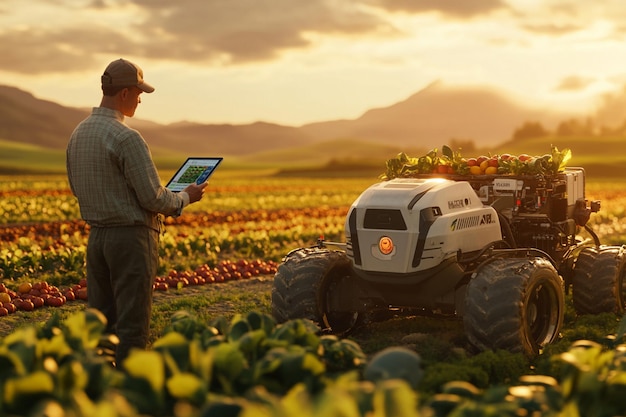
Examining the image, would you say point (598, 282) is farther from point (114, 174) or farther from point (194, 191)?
point (114, 174)

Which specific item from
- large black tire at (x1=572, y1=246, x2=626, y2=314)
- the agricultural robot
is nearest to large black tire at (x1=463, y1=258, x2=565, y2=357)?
the agricultural robot

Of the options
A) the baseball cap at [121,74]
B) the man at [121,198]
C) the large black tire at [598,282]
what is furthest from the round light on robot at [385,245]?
the large black tire at [598,282]

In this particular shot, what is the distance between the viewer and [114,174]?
6156mm

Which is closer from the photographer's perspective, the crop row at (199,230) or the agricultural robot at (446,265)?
the agricultural robot at (446,265)

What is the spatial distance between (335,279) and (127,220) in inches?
107

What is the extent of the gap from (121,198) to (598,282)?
214 inches

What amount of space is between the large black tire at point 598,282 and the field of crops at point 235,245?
0.31 m

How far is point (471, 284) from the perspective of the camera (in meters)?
7.10

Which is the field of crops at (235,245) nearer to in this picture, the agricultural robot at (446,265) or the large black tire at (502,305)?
the large black tire at (502,305)

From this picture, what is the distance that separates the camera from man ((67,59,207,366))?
6109 millimetres

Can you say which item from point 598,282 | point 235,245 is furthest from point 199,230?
point 598,282

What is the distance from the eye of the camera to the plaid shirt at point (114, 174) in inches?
240

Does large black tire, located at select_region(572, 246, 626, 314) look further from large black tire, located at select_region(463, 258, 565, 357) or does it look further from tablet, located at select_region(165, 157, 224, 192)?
tablet, located at select_region(165, 157, 224, 192)

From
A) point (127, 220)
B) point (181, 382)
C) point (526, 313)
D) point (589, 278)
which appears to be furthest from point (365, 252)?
point (181, 382)
